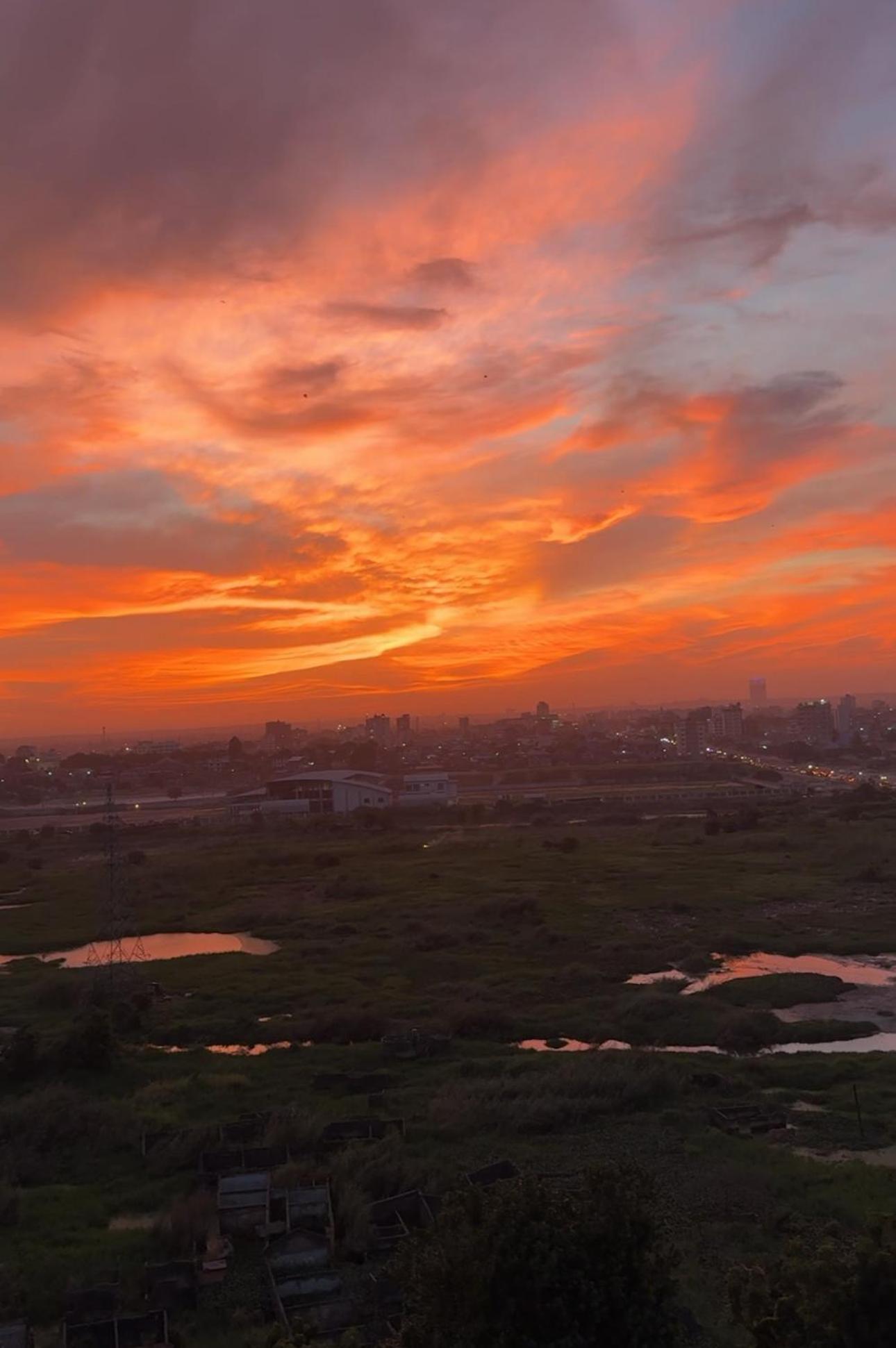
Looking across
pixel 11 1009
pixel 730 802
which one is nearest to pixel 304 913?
pixel 11 1009

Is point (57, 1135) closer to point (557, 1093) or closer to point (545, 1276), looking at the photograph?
point (557, 1093)

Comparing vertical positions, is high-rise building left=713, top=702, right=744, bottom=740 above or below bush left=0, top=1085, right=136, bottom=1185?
above

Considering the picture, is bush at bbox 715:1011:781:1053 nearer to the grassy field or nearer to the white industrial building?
the grassy field

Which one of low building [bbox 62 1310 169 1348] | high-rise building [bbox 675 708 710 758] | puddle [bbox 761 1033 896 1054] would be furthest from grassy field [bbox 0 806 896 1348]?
high-rise building [bbox 675 708 710 758]

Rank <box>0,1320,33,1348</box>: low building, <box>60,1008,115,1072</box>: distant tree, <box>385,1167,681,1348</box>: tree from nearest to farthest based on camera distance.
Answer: <box>385,1167,681,1348</box>: tree
<box>0,1320,33,1348</box>: low building
<box>60,1008,115,1072</box>: distant tree

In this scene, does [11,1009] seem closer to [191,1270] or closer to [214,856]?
[191,1270]

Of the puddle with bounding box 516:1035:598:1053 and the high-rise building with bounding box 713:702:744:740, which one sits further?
the high-rise building with bounding box 713:702:744:740

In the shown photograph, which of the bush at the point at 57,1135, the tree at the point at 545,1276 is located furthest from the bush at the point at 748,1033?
the tree at the point at 545,1276

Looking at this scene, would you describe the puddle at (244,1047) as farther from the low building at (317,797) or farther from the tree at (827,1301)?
the low building at (317,797)
